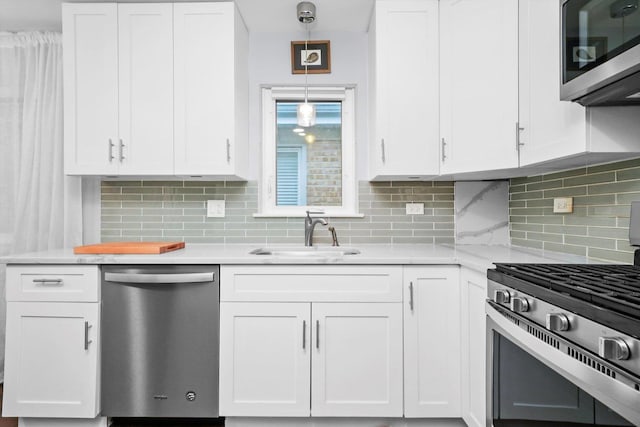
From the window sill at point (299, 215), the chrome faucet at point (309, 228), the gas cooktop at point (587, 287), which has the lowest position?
the gas cooktop at point (587, 287)

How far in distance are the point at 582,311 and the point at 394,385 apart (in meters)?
1.18

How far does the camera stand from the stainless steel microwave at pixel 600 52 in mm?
1067

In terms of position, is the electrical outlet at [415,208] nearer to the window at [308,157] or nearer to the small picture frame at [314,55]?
the window at [308,157]

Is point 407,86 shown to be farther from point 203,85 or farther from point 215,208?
point 215,208

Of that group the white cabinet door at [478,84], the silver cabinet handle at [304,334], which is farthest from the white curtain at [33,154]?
the white cabinet door at [478,84]

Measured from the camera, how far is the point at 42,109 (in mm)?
2512

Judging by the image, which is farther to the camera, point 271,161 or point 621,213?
point 271,161

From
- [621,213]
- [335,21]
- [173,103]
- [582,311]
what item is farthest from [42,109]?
[621,213]

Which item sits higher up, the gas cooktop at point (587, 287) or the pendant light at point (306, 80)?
the pendant light at point (306, 80)

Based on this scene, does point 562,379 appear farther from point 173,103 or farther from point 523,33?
point 173,103

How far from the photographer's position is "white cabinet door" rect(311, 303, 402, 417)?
75.2 inches

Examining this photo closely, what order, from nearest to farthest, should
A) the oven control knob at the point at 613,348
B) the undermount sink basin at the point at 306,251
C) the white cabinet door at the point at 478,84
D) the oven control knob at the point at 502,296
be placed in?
the oven control knob at the point at 613,348 < the oven control knob at the point at 502,296 < the white cabinet door at the point at 478,84 < the undermount sink basin at the point at 306,251

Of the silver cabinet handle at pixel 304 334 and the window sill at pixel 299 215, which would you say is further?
the window sill at pixel 299 215

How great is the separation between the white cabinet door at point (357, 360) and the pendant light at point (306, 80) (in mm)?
1140
